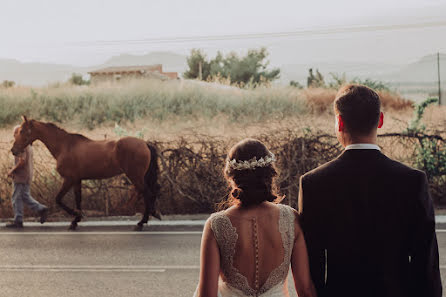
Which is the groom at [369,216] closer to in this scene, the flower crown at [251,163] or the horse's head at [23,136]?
the flower crown at [251,163]

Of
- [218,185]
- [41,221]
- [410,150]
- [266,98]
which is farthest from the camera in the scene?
[266,98]

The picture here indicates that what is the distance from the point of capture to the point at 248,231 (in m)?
3.10

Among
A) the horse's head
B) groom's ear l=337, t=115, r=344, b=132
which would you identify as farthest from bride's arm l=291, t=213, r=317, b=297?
the horse's head

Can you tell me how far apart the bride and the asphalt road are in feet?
13.8

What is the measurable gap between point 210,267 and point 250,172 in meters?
0.47

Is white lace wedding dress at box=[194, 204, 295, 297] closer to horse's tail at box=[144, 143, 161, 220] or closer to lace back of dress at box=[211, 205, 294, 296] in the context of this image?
lace back of dress at box=[211, 205, 294, 296]

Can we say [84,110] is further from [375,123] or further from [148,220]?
[375,123]

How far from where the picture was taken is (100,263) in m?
9.02

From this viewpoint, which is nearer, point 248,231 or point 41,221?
point 248,231

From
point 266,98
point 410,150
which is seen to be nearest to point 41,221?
point 410,150

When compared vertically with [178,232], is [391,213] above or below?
above

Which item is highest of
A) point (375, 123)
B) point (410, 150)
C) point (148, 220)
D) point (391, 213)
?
point (375, 123)

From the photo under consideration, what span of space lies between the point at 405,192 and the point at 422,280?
15.2 inches

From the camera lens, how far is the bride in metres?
3.06
